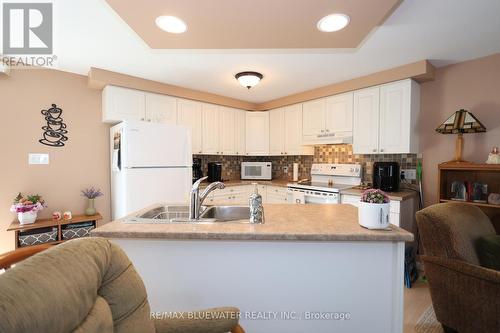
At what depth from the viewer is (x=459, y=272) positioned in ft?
4.85

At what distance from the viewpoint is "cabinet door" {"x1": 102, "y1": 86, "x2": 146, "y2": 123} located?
2838 mm

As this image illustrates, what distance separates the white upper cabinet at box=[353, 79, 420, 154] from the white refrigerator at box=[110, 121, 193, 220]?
87.5 inches

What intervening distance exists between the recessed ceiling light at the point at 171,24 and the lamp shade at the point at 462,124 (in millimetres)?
2650

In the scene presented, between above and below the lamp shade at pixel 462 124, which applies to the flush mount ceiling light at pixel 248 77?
above

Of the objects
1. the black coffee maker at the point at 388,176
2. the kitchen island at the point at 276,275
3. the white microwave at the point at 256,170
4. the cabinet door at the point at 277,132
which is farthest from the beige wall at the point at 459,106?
the white microwave at the point at 256,170

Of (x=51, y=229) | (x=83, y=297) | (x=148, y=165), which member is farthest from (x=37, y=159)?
(x=83, y=297)

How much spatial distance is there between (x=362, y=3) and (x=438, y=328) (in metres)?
2.35

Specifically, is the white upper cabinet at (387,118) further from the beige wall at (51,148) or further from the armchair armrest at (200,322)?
the beige wall at (51,148)

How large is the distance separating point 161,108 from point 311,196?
2.40 m

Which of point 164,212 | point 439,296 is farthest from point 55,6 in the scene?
point 439,296

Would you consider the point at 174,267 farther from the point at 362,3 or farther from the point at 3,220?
the point at 3,220

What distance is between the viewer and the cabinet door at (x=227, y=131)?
391cm

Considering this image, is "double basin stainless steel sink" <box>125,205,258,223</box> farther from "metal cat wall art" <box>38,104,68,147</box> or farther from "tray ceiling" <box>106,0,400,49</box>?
"metal cat wall art" <box>38,104,68,147</box>

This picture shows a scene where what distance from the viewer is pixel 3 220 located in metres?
2.53
